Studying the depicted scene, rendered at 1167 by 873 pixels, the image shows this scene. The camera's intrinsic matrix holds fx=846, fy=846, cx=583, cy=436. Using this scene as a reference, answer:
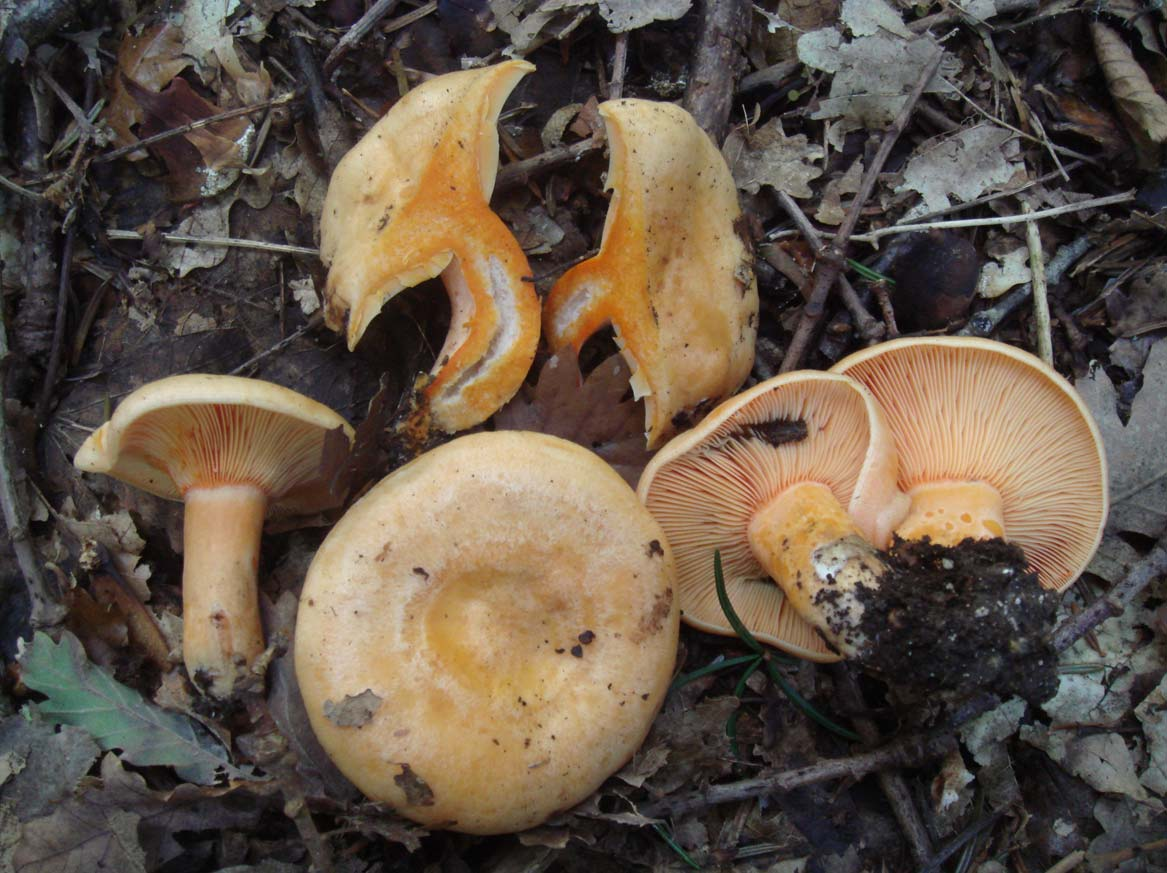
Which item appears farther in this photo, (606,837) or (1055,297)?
(1055,297)

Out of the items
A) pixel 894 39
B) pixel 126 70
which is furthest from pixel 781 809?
pixel 126 70

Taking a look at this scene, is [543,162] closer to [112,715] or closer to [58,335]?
[58,335]

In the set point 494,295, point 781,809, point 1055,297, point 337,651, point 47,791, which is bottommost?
point 781,809

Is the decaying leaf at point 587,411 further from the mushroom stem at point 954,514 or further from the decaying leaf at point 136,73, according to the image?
the decaying leaf at point 136,73

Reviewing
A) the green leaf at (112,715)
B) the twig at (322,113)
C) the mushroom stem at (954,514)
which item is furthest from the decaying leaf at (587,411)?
the green leaf at (112,715)

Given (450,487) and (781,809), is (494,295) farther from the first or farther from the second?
(781,809)
